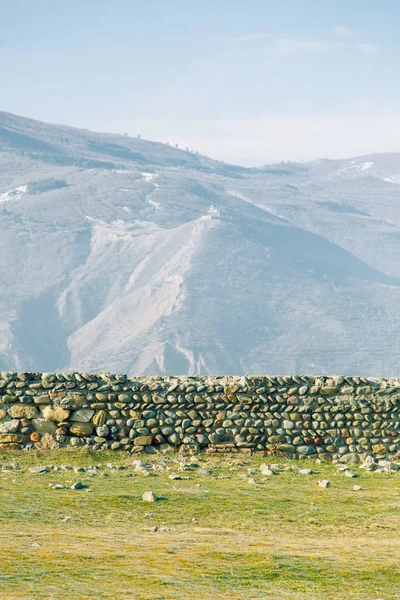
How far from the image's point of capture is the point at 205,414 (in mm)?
16641

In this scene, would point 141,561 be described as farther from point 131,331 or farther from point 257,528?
point 131,331

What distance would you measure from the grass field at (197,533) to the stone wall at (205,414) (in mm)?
436

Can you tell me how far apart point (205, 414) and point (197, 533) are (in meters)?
5.82

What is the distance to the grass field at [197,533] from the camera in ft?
27.2

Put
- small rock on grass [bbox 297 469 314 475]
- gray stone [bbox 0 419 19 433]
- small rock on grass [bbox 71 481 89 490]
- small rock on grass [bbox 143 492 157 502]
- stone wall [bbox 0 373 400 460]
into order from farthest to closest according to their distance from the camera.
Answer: stone wall [bbox 0 373 400 460], gray stone [bbox 0 419 19 433], small rock on grass [bbox 297 469 314 475], small rock on grass [bbox 71 481 89 490], small rock on grass [bbox 143 492 157 502]

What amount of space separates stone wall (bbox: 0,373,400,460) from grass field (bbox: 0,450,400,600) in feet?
1.43

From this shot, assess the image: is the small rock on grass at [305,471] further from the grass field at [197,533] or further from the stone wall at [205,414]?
the stone wall at [205,414]

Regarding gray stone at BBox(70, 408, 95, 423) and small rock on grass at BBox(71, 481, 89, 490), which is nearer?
small rock on grass at BBox(71, 481, 89, 490)

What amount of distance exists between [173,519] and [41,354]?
190 meters

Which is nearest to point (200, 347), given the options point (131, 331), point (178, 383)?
point (131, 331)

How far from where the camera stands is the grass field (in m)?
8.30

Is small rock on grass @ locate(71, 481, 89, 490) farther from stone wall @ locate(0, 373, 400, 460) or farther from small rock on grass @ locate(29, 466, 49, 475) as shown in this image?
stone wall @ locate(0, 373, 400, 460)

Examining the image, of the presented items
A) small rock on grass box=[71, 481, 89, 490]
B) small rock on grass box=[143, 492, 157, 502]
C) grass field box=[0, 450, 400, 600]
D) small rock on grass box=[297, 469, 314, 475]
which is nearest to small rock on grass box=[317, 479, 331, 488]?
grass field box=[0, 450, 400, 600]

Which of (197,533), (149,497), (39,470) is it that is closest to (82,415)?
(39,470)
